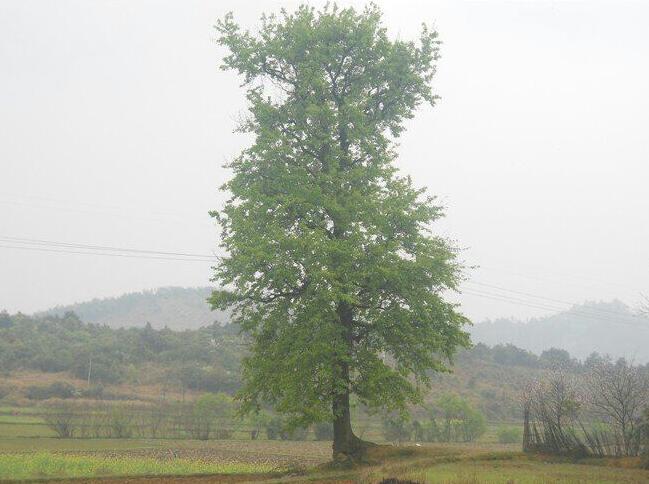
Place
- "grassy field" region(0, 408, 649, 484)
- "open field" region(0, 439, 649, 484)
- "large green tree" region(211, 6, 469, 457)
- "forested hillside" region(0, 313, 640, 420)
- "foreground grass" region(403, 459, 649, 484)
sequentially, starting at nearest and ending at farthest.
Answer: "foreground grass" region(403, 459, 649, 484)
"open field" region(0, 439, 649, 484)
"grassy field" region(0, 408, 649, 484)
"large green tree" region(211, 6, 469, 457)
"forested hillside" region(0, 313, 640, 420)

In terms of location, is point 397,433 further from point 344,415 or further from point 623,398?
point 344,415

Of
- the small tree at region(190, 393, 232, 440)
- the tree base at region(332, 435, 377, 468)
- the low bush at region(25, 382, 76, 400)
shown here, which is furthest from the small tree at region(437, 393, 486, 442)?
the low bush at region(25, 382, 76, 400)

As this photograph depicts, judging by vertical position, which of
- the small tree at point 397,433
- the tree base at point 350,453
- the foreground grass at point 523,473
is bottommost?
the small tree at point 397,433

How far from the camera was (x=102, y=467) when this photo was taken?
24.2 meters

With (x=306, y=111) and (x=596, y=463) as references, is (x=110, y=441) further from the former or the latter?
(x=596, y=463)

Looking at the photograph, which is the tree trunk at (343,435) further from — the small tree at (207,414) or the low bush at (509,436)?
the low bush at (509,436)

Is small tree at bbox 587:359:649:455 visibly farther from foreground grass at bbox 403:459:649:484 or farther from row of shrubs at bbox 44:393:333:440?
row of shrubs at bbox 44:393:333:440

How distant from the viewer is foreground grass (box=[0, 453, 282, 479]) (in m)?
21.6

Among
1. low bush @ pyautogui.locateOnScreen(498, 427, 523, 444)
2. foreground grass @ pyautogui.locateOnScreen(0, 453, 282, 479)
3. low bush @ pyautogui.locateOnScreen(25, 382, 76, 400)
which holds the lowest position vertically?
low bush @ pyautogui.locateOnScreen(498, 427, 523, 444)

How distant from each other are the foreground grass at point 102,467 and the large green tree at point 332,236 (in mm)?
5262

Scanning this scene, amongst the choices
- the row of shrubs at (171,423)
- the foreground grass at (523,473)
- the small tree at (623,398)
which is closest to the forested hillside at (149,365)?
the row of shrubs at (171,423)

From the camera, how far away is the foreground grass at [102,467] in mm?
21609

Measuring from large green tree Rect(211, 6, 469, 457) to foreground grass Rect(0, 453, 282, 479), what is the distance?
207 inches

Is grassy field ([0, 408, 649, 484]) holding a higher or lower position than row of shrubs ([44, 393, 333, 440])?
higher
